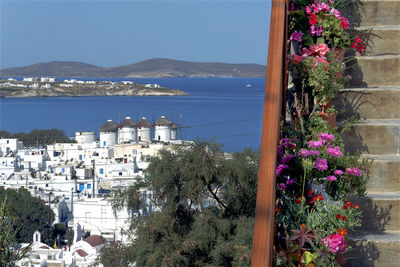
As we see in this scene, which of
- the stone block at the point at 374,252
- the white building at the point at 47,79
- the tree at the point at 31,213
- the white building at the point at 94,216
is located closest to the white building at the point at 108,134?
the white building at the point at 94,216

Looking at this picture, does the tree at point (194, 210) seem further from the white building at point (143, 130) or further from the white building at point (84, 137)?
the white building at point (84, 137)

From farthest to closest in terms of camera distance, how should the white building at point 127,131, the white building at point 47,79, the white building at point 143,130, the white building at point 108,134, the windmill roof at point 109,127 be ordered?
the white building at point 47,79, the white building at point 143,130, the white building at point 127,131, the windmill roof at point 109,127, the white building at point 108,134

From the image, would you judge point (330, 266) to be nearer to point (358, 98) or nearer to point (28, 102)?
point (358, 98)

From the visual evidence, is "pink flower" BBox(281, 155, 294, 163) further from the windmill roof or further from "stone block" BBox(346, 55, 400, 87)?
the windmill roof

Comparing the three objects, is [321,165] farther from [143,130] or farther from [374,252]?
[143,130]

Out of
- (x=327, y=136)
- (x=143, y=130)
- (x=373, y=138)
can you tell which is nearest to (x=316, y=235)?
(x=327, y=136)

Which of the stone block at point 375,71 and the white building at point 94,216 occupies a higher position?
the stone block at point 375,71

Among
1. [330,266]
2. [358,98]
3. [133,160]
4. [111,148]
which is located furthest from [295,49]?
[111,148]
